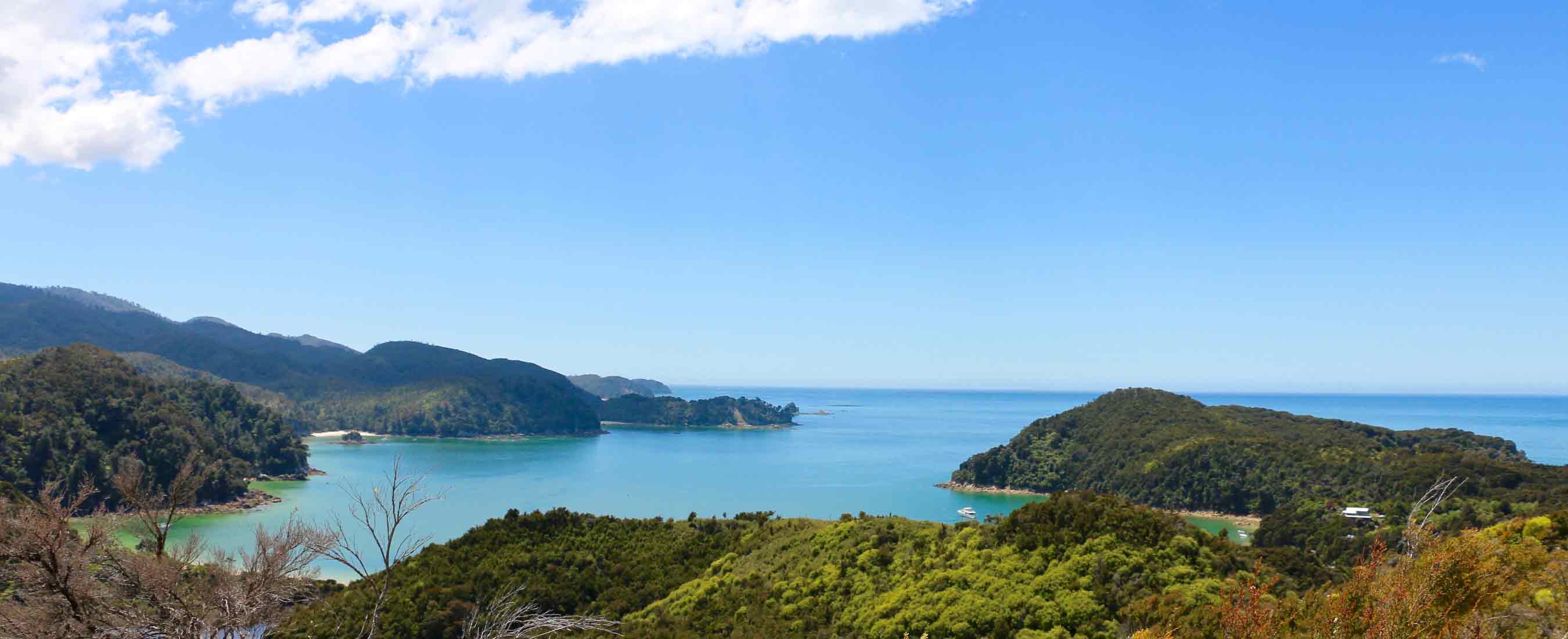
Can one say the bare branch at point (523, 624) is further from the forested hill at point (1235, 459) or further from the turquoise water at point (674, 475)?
the forested hill at point (1235, 459)

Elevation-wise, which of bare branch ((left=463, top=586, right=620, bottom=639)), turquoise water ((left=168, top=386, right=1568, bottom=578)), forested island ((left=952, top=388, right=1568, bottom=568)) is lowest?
turquoise water ((left=168, top=386, right=1568, bottom=578))

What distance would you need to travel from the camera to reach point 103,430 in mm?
81500

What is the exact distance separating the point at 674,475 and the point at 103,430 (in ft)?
193

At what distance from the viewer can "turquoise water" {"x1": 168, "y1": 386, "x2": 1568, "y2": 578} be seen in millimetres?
76438

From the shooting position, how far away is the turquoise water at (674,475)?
7644 centimetres

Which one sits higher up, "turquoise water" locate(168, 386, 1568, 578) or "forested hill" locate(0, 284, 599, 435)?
"forested hill" locate(0, 284, 599, 435)

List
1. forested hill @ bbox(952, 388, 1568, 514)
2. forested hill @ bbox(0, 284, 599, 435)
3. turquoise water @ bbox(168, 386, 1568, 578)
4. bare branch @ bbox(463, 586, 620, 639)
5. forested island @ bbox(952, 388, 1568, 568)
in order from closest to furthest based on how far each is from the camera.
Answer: bare branch @ bbox(463, 586, 620, 639) → forested island @ bbox(952, 388, 1568, 568) → forested hill @ bbox(952, 388, 1568, 514) → turquoise water @ bbox(168, 386, 1568, 578) → forested hill @ bbox(0, 284, 599, 435)

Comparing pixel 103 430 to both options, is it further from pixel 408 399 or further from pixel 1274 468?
pixel 1274 468

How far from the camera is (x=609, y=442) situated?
15762cm

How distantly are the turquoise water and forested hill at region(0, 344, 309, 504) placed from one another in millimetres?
7391

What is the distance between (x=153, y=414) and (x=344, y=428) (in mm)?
79540

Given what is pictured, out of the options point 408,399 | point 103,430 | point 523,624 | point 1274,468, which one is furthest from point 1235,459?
point 408,399

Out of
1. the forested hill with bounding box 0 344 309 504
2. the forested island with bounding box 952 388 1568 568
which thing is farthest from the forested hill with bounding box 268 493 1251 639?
the forested hill with bounding box 0 344 309 504

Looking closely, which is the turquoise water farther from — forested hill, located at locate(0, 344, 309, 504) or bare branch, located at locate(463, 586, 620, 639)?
bare branch, located at locate(463, 586, 620, 639)
